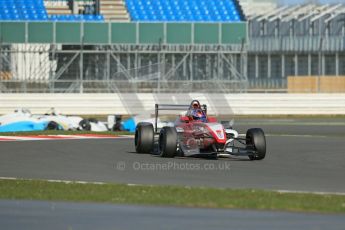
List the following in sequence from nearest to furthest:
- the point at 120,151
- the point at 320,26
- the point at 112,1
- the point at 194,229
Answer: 1. the point at 194,229
2. the point at 120,151
3. the point at 112,1
4. the point at 320,26

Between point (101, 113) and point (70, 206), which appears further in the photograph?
point (101, 113)

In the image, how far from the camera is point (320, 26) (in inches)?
1981

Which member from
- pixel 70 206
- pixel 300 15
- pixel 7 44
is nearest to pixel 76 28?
pixel 7 44

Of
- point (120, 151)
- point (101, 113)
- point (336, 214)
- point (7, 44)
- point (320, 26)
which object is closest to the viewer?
point (336, 214)

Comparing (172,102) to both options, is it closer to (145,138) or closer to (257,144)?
(145,138)

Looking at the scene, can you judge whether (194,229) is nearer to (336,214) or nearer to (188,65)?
(336,214)

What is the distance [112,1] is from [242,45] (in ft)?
24.9

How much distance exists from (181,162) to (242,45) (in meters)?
26.4

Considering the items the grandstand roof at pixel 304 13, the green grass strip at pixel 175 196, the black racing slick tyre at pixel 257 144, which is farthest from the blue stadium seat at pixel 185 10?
the green grass strip at pixel 175 196

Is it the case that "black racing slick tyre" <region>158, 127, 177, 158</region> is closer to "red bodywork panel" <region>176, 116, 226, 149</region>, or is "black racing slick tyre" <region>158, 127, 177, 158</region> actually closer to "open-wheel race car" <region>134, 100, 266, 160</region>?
"open-wheel race car" <region>134, 100, 266, 160</region>

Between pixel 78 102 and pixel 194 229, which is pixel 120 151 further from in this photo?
pixel 78 102

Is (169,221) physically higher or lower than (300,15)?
lower

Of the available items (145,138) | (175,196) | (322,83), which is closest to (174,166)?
(145,138)

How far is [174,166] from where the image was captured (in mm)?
15484
